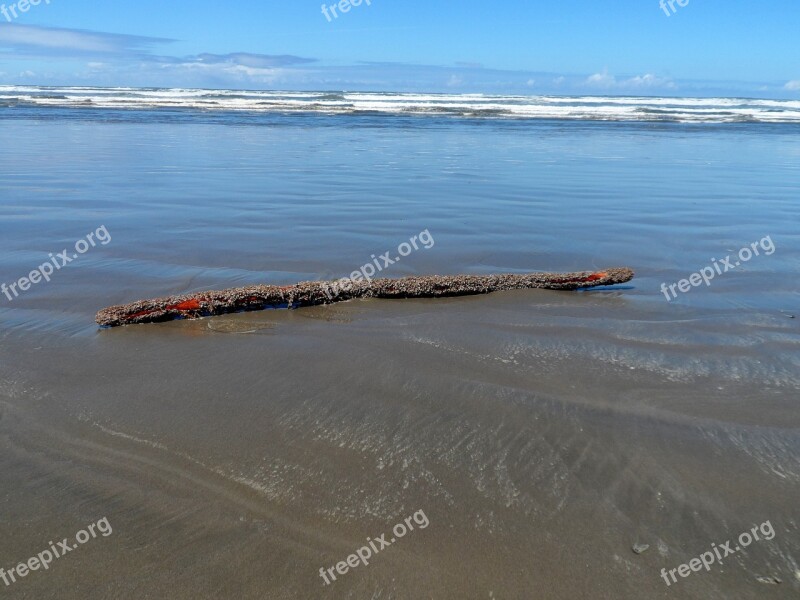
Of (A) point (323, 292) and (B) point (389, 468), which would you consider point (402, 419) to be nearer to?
(B) point (389, 468)

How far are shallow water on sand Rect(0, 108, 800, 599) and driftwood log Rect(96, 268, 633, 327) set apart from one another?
107mm

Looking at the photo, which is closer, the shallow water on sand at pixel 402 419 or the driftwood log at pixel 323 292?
the shallow water on sand at pixel 402 419

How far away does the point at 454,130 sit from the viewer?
24.9 metres

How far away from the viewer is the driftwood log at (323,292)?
4.44 m

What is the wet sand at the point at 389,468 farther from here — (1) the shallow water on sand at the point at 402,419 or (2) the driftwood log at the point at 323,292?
(2) the driftwood log at the point at 323,292

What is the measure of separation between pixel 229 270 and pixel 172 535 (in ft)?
12.3

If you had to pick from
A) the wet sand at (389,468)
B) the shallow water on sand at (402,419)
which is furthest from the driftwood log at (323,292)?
the wet sand at (389,468)

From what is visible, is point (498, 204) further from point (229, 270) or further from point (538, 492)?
point (538, 492)

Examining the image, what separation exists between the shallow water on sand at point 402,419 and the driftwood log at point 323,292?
11 centimetres

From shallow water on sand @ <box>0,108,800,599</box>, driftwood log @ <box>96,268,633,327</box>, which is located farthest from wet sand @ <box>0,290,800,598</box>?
driftwood log @ <box>96,268,633,327</box>

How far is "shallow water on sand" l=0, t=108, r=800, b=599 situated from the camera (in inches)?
91.2

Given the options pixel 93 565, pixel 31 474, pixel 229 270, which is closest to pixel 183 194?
pixel 229 270

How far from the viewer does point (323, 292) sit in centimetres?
489

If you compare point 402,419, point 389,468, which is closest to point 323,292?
point 402,419
